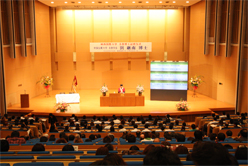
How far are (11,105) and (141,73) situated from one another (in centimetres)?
1014

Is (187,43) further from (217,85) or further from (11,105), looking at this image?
(11,105)

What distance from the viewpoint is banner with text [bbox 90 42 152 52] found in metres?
19.1

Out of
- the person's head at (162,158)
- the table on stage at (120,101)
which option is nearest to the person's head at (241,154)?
the person's head at (162,158)

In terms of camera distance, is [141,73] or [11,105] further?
[141,73]

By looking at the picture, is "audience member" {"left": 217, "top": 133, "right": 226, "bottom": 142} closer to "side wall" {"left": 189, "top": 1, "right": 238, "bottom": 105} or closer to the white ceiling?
"side wall" {"left": 189, "top": 1, "right": 238, "bottom": 105}

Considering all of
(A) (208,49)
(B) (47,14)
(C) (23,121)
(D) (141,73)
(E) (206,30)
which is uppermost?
(B) (47,14)

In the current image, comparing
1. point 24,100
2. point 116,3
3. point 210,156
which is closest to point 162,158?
point 210,156

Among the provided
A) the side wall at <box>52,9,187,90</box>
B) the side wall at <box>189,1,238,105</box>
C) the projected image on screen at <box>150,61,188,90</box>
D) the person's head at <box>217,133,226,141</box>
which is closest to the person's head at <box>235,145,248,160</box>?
the person's head at <box>217,133,226,141</box>

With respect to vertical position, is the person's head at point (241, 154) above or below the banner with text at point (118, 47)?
below

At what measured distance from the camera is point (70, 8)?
19953mm

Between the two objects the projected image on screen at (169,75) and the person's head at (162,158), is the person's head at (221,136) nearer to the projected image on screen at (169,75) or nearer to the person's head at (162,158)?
the person's head at (162,158)

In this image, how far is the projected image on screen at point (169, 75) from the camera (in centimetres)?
1650

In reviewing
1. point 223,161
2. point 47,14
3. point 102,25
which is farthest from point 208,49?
point 223,161

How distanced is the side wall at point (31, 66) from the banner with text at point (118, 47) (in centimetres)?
382
